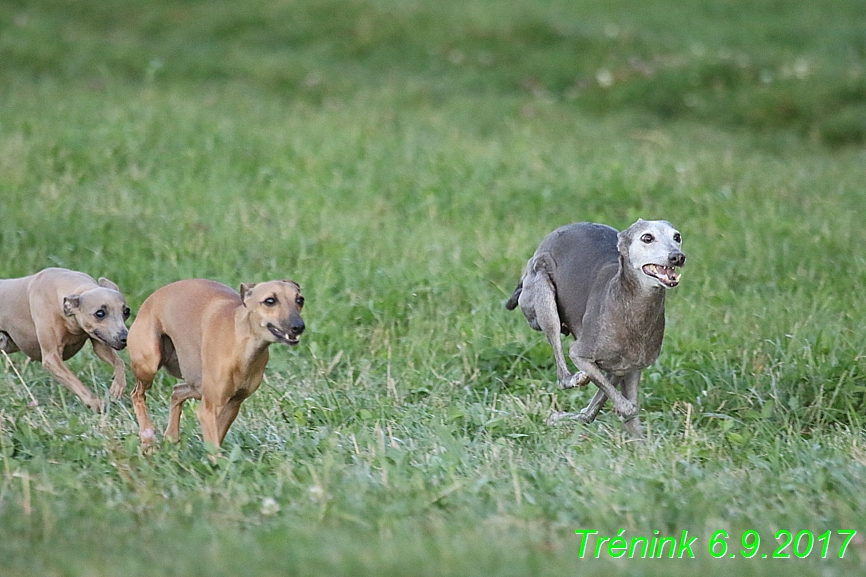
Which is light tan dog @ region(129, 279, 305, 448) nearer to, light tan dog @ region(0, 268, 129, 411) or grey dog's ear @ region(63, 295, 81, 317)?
light tan dog @ region(0, 268, 129, 411)

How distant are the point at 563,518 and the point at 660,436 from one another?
1403 mm

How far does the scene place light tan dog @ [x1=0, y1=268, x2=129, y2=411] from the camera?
18.2ft

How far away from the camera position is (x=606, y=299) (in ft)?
17.3

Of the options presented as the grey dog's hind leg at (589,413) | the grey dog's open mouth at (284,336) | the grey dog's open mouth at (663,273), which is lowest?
the grey dog's hind leg at (589,413)

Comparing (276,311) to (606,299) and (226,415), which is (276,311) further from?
(606,299)

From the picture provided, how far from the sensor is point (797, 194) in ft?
32.6

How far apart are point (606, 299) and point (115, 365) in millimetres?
2638

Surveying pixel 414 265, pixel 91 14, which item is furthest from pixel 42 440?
pixel 91 14

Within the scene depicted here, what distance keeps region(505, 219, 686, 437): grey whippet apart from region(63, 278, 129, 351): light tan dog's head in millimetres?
2028

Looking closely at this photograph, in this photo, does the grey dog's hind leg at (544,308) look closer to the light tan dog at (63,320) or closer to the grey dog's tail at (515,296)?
the grey dog's tail at (515,296)

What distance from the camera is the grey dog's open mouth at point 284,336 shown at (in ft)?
14.6

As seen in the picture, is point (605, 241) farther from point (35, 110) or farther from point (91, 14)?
point (91, 14)

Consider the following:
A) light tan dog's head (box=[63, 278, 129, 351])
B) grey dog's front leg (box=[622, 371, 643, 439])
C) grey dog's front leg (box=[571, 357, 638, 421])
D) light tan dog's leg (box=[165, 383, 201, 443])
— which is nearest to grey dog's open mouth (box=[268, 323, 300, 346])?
light tan dog's leg (box=[165, 383, 201, 443])

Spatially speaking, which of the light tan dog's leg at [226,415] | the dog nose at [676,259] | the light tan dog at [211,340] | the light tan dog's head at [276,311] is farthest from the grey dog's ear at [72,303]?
the dog nose at [676,259]
